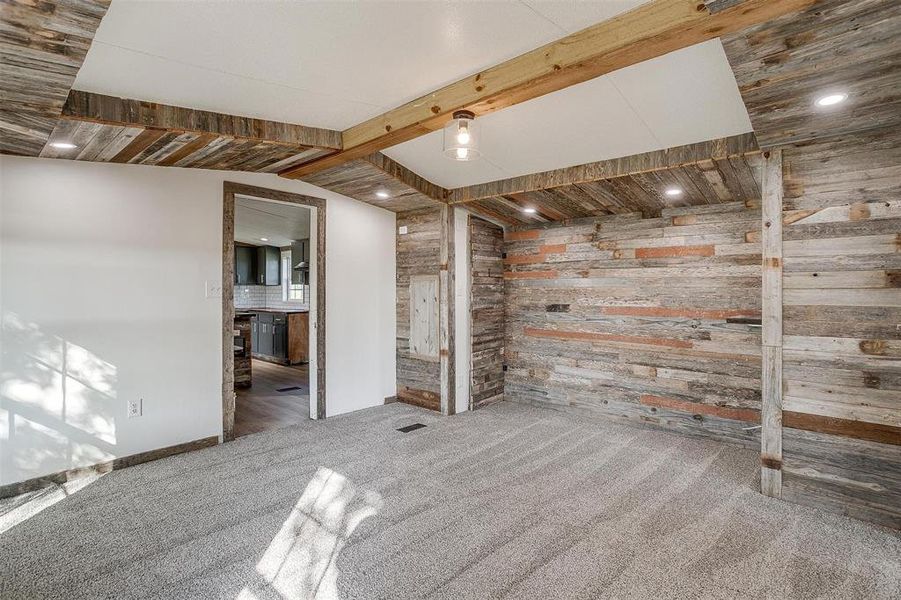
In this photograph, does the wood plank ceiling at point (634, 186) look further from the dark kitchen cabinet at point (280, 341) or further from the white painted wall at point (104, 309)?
the dark kitchen cabinet at point (280, 341)

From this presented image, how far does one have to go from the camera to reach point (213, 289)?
385 cm

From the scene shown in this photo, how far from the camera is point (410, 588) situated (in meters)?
2.00

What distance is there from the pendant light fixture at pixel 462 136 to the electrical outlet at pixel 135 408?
299 cm

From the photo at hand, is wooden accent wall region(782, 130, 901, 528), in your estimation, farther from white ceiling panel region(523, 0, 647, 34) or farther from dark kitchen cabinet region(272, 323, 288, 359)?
dark kitchen cabinet region(272, 323, 288, 359)

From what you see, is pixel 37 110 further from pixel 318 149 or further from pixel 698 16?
pixel 698 16

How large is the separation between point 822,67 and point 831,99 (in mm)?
363

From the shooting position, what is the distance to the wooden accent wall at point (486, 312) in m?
5.16

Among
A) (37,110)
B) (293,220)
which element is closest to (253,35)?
(37,110)

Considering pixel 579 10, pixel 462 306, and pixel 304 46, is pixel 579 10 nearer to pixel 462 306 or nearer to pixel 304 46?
pixel 304 46

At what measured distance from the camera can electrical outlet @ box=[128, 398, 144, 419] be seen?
3.41 metres

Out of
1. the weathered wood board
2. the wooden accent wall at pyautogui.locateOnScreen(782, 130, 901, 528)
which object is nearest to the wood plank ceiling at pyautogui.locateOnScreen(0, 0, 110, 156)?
the weathered wood board

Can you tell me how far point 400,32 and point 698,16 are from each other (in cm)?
125

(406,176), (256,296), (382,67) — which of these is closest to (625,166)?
(406,176)

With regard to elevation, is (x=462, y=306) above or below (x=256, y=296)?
below
